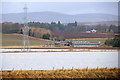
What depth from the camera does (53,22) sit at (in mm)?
8094

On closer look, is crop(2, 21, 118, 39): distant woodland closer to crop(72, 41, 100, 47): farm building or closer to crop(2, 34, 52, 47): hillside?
crop(2, 34, 52, 47): hillside

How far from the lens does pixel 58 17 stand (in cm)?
801

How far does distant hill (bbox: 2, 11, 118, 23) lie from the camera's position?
25.1 ft

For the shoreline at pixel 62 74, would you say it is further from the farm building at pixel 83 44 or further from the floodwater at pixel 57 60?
the farm building at pixel 83 44

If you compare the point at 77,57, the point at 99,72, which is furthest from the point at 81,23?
the point at 99,72

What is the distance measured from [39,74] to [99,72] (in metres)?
1.28

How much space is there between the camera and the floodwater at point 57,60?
6.84 meters

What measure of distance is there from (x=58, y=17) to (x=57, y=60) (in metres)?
1.31

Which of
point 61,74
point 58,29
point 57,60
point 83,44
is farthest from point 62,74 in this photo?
point 83,44

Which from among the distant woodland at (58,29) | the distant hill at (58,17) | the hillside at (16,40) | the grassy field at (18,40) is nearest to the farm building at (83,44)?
the grassy field at (18,40)

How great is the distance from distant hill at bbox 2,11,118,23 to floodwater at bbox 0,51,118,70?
99cm

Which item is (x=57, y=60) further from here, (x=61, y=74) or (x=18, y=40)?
(x=61, y=74)

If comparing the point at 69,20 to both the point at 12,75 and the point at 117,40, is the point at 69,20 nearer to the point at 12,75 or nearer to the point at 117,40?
the point at 117,40

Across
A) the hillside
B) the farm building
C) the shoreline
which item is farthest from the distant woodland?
the shoreline
